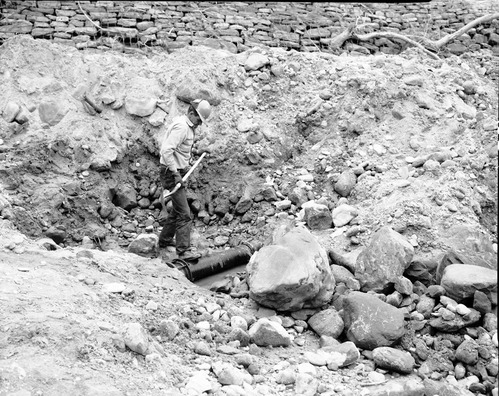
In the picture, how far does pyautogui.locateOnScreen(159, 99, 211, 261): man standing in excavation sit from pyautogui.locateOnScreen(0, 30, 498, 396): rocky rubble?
271 mm

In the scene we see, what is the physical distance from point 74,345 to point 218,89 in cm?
426

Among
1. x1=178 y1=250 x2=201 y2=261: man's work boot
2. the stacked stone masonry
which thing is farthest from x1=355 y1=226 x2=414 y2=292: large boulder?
the stacked stone masonry

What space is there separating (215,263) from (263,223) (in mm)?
790

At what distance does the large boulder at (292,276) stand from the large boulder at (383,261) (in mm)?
342

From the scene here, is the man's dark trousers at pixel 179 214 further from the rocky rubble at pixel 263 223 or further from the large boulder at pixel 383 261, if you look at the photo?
the large boulder at pixel 383 261

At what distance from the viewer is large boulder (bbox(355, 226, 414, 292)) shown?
545 cm

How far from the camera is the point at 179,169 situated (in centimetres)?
649

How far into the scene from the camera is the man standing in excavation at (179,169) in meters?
6.24

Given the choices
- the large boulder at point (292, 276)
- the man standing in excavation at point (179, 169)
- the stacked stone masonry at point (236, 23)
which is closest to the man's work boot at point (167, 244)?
the man standing in excavation at point (179, 169)

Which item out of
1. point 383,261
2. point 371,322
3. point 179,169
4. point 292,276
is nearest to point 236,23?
point 179,169

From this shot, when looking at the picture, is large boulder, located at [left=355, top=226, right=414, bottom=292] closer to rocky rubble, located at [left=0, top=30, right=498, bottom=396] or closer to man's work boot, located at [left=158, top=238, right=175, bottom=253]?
rocky rubble, located at [left=0, top=30, right=498, bottom=396]

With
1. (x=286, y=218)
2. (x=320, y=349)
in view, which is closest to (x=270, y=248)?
(x=320, y=349)

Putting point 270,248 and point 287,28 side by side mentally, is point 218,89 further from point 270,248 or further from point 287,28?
point 270,248

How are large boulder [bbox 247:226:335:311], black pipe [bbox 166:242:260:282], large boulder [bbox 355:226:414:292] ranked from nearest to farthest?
large boulder [bbox 247:226:335:311]
large boulder [bbox 355:226:414:292]
black pipe [bbox 166:242:260:282]
